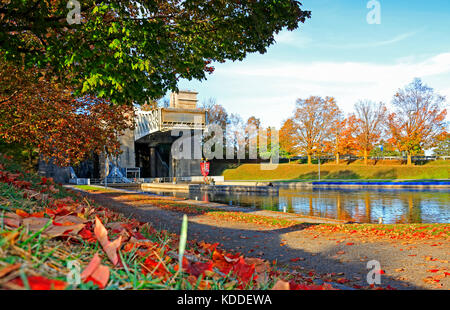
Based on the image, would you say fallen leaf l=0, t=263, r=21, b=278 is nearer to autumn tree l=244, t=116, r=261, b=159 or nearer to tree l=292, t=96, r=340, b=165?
tree l=292, t=96, r=340, b=165

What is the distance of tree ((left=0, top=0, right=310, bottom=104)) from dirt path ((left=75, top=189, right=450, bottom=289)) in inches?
117

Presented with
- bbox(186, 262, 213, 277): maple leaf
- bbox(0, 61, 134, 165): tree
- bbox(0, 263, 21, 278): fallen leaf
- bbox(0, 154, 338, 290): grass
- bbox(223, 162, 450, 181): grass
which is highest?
bbox(0, 61, 134, 165): tree

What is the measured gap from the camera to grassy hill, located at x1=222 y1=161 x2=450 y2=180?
46.9 metres

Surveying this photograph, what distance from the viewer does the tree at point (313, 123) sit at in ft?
180

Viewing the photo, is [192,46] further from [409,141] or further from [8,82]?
[409,141]

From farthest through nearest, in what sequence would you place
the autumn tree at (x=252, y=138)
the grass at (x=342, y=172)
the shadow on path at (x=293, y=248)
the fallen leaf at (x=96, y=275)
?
the autumn tree at (x=252, y=138), the grass at (x=342, y=172), the shadow on path at (x=293, y=248), the fallen leaf at (x=96, y=275)

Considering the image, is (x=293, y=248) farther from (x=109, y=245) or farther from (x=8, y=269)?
(x=8, y=269)

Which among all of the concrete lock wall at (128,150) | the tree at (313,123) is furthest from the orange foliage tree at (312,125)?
the concrete lock wall at (128,150)

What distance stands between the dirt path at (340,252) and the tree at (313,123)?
46.5m

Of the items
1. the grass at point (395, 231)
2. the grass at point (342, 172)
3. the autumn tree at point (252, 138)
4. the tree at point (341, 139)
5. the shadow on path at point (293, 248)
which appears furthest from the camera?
the autumn tree at point (252, 138)

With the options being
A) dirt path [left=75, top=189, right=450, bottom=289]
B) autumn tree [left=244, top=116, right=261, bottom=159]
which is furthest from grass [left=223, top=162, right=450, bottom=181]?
dirt path [left=75, top=189, right=450, bottom=289]

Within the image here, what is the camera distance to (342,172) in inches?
2009

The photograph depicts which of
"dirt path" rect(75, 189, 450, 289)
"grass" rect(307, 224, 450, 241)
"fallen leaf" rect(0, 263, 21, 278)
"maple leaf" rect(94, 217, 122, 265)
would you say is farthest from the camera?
"grass" rect(307, 224, 450, 241)

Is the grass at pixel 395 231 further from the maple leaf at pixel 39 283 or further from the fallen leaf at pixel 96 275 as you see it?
the maple leaf at pixel 39 283
